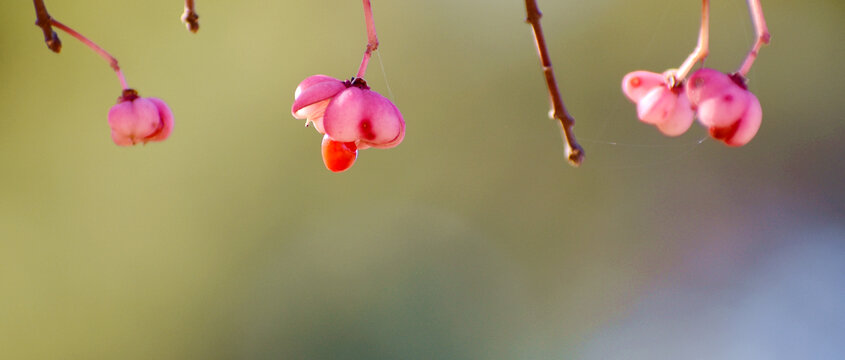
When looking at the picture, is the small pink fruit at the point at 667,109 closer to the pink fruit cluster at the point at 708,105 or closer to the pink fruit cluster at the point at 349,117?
the pink fruit cluster at the point at 708,105

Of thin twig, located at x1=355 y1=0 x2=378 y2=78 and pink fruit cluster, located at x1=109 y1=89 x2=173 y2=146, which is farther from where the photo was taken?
pink fruit cluster, located at x1=109 y1=89 x2=173 y2=146

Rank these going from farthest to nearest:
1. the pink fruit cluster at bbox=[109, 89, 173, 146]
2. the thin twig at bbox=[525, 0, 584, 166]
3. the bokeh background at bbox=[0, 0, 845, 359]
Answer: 1. the bokeh background at bbox=[0, 0, 845, 359]
2. the pink fruit cluster at bbox=[109, 89, 173, 146]
3. the thin twig at bbox=[525, 0, 584, 166]

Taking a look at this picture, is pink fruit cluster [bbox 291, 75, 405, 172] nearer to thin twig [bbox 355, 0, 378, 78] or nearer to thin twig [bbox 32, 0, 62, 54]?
thin twig [bbox 355, 0, 378, 78]

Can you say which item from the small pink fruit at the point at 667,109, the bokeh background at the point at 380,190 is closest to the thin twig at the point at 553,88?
the small pink fruit at the point at 667,109

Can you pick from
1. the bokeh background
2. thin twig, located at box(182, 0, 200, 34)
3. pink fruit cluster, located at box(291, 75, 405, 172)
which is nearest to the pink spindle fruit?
pink fruit cluster, located at box(291, 75, 405, 172)

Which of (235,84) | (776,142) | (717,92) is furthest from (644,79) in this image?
(235,84)
